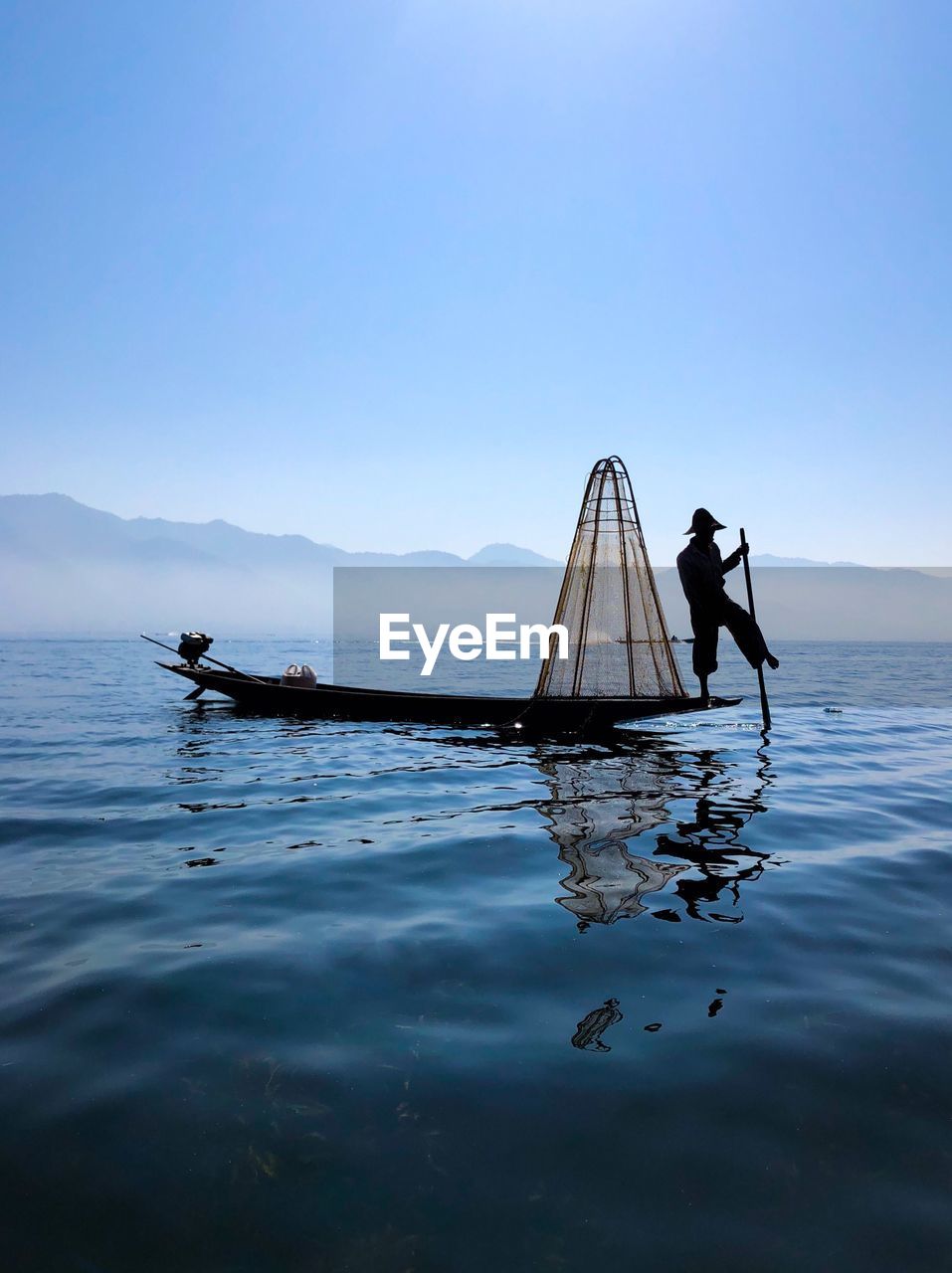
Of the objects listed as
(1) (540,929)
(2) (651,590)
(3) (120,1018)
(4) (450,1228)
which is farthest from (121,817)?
(2) (651,590)

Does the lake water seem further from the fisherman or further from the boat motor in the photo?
the boat motor

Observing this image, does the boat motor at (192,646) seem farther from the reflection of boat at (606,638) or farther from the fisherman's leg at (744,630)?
the fisherman's leg at (744,630)

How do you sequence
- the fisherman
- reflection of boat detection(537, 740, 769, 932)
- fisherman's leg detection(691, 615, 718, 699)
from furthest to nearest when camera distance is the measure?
fisherman's leg detection(691, 615, 718, 699)
the fisherman
reflection of boat detection(537, 740, 769, 932)

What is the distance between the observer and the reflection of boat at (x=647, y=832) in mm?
6371

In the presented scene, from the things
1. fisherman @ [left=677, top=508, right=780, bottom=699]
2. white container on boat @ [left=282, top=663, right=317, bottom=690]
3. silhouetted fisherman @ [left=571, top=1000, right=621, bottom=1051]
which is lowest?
silhouetted fisherman @ [left=571, top=1000, right=621, bottom=1051]

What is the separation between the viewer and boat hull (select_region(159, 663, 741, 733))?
1588cm

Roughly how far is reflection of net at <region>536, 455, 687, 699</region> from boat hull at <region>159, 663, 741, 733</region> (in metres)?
0.61

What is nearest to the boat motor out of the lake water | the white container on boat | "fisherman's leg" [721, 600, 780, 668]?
the white container on boat

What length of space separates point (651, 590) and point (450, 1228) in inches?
570

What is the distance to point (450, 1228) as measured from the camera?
9.27 feet

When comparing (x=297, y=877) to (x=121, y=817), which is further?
(x=121, y=817)

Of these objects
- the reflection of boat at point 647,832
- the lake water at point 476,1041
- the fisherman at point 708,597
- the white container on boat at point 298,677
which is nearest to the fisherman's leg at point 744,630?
the fisherman at point 708,597

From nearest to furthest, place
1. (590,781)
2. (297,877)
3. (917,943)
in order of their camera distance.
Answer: (917,943)
(297,877)
(590,781)

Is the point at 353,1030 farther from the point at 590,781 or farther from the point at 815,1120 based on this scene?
the point at 590,781
